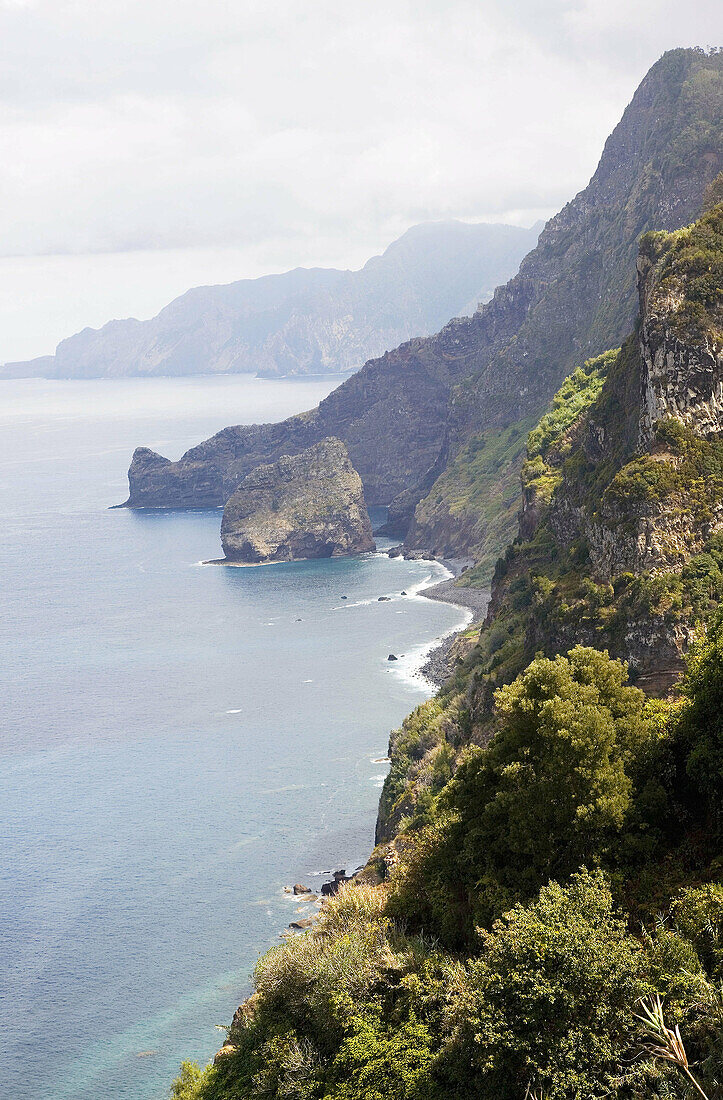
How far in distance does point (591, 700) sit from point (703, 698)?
441cm

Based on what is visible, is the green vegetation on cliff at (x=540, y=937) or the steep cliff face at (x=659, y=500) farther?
the steep cliff face at (x=659, y=500)

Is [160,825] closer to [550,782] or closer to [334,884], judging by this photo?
[334,884]

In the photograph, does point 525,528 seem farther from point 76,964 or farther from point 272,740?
point 76,964

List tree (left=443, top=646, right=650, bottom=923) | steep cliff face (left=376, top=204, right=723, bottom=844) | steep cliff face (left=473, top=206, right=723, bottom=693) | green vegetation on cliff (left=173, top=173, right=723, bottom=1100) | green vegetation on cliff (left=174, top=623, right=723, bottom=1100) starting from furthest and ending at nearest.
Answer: steep cliff face (left=376, top=204, right=723, bottom=844), steep cliff face (left=473, top=206, right=723, bottom=693), tree (left=443, top=646, right=650, bottom=923), green vegetation on cliff (left=174, top=623, right=723, bottom=1100), green vegetation on cliff (left=173, top=173, right=723, bottom=1100)

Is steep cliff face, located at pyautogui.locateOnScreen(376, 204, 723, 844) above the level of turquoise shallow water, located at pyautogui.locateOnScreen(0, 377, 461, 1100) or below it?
above

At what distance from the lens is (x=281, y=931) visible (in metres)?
95.4

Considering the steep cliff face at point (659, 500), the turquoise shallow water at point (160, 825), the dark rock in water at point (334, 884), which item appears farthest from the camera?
the dark rock in water at point (334, 884)

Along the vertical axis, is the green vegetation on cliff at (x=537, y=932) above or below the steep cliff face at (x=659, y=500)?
below

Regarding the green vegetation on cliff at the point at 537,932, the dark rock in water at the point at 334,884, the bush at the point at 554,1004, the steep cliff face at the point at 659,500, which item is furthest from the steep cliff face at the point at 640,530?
the bush at the point at 554,1004

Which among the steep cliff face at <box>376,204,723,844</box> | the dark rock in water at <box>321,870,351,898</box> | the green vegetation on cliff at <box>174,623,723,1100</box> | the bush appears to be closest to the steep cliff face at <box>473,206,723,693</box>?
the steep cliff face at <box>376,204,723,844</box>

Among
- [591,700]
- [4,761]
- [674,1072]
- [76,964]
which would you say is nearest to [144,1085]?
[76,964]

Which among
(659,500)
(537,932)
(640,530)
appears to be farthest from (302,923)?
(537,932)

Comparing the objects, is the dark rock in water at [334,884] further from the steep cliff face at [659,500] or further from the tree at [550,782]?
the tree at [550,782]

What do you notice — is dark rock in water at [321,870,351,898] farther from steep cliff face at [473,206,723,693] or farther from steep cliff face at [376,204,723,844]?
steep cliff face at [473,206,723,693]
